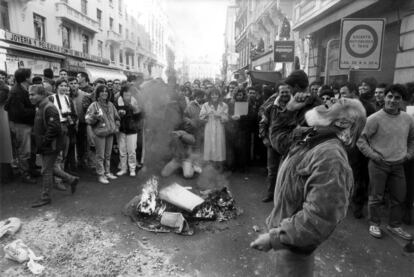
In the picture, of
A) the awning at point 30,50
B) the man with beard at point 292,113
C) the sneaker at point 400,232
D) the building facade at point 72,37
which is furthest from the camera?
the building facade at point 72,37

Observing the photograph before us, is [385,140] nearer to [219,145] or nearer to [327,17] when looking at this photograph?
[219,145]

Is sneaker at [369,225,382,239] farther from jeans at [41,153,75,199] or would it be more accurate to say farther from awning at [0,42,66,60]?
awning at [0,42,66,60]

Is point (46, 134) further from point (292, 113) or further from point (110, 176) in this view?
point (292, 113)

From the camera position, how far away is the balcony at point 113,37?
2866 centimetres

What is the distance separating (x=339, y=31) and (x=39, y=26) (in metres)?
17.4

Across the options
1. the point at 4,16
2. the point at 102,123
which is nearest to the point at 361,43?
the point at 102,123

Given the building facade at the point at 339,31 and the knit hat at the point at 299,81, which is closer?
the knit hat at the point at 299,81

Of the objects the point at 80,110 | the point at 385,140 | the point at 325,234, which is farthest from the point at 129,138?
the point at 325,234

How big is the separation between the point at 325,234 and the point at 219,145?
15.8 ft

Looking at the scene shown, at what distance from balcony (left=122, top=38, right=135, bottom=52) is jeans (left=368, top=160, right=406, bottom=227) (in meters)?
30.8

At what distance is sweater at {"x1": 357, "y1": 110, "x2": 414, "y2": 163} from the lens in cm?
358

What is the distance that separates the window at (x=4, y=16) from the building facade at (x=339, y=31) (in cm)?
1405

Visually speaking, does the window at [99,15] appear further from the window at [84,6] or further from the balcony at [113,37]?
the window at [84,6]

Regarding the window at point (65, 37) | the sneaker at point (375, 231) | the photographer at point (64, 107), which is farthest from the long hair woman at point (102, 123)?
the window at point (65, 37)
